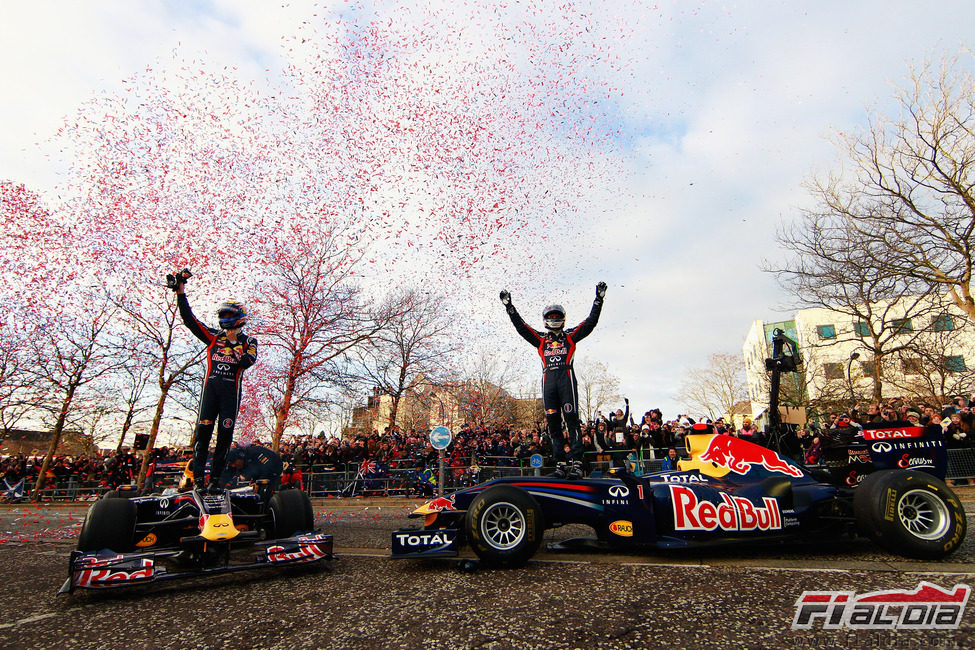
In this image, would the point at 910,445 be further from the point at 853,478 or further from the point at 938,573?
the point at 938,573

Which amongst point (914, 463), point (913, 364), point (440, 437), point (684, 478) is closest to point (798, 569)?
point (684, 478)

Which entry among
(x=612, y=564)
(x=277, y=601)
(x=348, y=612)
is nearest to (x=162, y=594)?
(x=277, y=601)

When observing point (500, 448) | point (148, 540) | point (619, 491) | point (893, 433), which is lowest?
point (148, 540)

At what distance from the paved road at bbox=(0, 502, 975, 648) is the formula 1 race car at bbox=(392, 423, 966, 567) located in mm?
213

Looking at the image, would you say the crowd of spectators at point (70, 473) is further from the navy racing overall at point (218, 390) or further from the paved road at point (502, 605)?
the paved road at point (502, 605)

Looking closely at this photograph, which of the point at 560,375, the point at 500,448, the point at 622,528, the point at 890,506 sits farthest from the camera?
the point at 500,448

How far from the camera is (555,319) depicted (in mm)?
7156

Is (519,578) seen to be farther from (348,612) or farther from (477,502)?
(348,612)

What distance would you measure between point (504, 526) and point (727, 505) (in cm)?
206

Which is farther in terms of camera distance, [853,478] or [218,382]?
[218,382]

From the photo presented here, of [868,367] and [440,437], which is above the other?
[868,367]

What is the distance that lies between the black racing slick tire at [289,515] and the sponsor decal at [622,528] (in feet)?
10.8

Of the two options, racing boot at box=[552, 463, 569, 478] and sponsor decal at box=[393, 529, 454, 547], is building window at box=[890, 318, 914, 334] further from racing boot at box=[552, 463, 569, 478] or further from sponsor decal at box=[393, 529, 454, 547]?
sponsor decal at box=[393, 529, 454, 547]

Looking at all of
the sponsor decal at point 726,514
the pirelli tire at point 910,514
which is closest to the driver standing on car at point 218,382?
the sponsor decal at point 726,514
